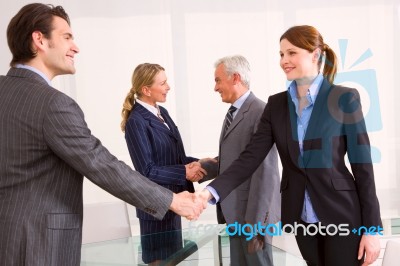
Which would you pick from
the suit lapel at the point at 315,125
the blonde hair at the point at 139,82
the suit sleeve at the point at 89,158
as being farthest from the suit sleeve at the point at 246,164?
the blonde hair at the point at 139,82

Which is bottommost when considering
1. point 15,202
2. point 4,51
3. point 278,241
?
point 278,241

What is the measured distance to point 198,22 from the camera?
4.28m

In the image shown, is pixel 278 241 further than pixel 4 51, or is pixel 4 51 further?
pixel 4 51

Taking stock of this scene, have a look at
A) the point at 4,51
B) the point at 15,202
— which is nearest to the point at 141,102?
the point at 15,202

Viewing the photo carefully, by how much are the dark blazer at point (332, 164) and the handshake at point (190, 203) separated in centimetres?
40

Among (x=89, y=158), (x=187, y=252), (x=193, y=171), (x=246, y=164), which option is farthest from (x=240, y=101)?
(x=89, y=158)

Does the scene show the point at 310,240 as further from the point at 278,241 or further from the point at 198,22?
the point at 198,22

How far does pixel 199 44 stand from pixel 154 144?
1696 millimetres

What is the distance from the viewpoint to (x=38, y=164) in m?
1.60

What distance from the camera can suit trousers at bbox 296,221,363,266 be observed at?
6.22ft

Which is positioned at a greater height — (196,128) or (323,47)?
(323,47)

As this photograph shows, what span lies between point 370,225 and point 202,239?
0.65 metres

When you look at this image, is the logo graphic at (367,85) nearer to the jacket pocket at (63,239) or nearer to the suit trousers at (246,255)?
the suit trousers at (246,255)

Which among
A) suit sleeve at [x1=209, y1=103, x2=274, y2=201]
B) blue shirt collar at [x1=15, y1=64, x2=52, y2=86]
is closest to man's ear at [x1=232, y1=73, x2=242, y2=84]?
suit sleeve at [x1=209, y1=103, x2=274, y2=201]
